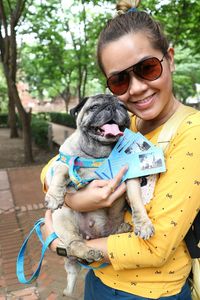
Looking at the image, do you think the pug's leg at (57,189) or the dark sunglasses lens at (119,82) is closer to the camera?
the dark sunglasses lens at (119,82)

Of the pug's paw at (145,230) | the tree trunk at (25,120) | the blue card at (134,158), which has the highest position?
the blue card at (134,158)

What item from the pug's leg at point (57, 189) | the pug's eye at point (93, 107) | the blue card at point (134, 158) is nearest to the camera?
the blue card at point (134, 158)

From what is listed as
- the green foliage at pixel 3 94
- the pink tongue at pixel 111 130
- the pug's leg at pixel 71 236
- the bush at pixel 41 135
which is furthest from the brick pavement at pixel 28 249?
the green foliage at pixel 3 94

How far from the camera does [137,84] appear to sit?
68.1 inches

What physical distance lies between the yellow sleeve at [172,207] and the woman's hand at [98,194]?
24cm

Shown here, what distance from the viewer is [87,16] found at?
46.1 ft

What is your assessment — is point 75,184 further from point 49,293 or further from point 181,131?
point 49,293

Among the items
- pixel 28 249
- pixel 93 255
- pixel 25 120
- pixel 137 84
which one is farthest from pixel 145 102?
pixel 25 120

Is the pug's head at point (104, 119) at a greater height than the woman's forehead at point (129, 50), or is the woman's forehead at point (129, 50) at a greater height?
the woman's forehead at point (129, 50)

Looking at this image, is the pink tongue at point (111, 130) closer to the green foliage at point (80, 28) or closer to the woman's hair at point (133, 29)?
the woman's hair at point (133, 29)

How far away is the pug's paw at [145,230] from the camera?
5.03 feet

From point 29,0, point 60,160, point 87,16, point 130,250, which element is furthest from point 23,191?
point 87,16

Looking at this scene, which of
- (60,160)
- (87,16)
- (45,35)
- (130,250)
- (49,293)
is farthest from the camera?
(87,16)

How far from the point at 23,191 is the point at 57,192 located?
243 inches
